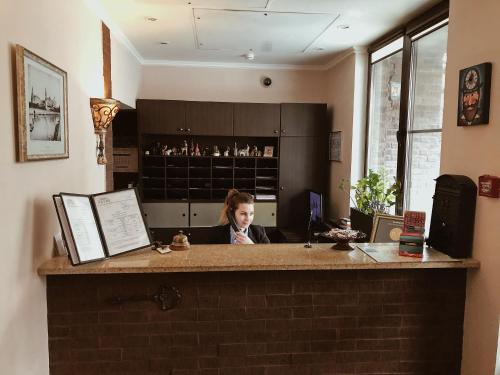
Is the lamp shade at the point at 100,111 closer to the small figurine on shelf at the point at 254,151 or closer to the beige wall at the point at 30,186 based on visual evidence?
the beige wall at the point at 30,186

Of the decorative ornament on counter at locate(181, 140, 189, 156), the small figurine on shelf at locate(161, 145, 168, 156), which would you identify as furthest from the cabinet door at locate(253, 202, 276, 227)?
the small figurine on shelf at locate(161, 145, 168, 156)

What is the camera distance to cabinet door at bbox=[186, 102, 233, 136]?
18.3 feet

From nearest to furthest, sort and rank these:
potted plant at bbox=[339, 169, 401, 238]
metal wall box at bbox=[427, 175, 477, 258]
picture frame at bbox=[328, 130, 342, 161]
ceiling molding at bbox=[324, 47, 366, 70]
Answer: metal wall box at bbox=[427, 175, 477, 258] → potted plant at bbox=[339, 169, 401, 238] → ceiling molding at bbox=[324, 47, 366, 70] → picture frame at bbox=[328, 130, 342, 161]

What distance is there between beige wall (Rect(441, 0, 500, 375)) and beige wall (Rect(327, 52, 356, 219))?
2.58 m

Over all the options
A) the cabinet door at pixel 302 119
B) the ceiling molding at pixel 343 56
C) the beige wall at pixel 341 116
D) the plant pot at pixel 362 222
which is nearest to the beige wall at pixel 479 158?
the plant pot at pixel 362 222

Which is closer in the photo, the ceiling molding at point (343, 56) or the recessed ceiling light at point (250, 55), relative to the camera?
the ceiling molding at point (343, 56)

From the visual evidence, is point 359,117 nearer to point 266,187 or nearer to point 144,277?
point 266,187

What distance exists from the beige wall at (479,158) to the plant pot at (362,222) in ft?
5.11

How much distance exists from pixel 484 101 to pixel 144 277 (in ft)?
6.54

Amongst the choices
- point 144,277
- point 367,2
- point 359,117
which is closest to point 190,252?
point 144,277

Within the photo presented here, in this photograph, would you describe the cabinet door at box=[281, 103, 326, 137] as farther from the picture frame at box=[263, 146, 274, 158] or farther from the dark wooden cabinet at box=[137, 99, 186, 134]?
the dark wooden cabinet at box=[137, 99, 186, 134]

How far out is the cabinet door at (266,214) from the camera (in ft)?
19.0

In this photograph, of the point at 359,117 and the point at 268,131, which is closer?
the point at 359,117

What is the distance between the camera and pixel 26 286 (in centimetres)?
180
